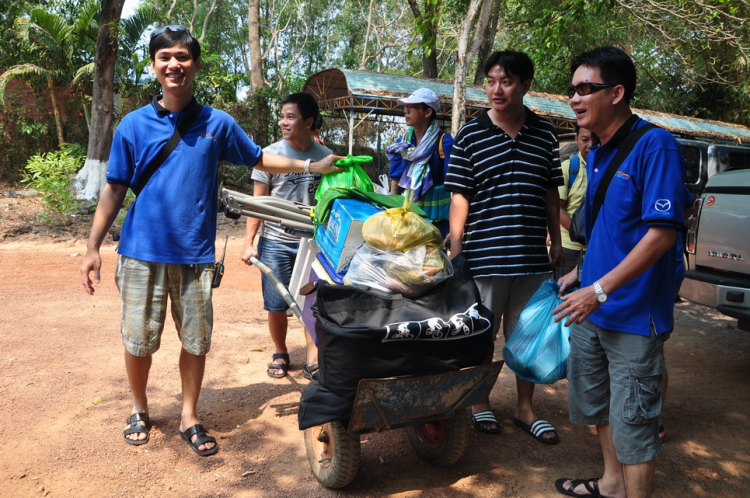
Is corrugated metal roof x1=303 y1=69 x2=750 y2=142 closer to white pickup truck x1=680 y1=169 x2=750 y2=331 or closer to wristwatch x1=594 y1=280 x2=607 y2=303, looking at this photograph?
white pickup truck x1=680 y1=169 x2=750 y2=331

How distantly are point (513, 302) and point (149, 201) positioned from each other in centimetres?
222

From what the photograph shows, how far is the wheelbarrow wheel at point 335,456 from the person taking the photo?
2.72 meters

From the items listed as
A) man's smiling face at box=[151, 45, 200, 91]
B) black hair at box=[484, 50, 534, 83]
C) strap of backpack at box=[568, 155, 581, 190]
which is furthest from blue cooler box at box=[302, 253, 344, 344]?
strap of backpack at box=[568, 155, 581, 190]

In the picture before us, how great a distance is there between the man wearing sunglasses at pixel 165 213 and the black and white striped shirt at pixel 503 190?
1.46 m

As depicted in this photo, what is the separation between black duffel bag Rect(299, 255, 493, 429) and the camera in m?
2.40

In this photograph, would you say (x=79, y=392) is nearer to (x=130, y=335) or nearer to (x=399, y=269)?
(x=130, y=335)

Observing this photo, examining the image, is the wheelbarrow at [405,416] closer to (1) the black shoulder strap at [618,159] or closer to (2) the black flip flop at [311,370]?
(2) the black flip flop at [311,370]

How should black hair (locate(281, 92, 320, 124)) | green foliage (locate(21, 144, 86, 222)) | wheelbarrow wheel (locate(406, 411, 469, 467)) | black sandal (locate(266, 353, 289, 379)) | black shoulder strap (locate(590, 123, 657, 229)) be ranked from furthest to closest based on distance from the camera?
green foliage (locate(21, 144, 86, 222)), black sandal (locate(266, 353, 289, 379)), black hair (locate(281, 92, 320, 124)), wheelbarrow wheel (locate(406, 411, 469, 467)), black shoulder strap (locate(590, 123, 657, 229))

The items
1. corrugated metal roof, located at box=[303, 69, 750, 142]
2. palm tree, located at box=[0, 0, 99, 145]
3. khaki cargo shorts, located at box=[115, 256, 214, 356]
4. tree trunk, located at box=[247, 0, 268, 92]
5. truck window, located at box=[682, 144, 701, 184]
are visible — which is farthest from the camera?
tree trunk, located at box=[247, 0, 268, 92]

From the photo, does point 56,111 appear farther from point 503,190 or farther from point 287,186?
point 503,190

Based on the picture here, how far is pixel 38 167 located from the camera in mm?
10086

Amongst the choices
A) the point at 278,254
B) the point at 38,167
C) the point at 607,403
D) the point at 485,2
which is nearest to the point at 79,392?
the point at 278,254

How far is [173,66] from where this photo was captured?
302cm

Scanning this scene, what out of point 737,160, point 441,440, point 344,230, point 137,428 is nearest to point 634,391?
point 441,440
